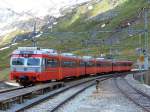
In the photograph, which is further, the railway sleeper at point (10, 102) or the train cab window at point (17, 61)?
the train cab window at point (17, 61)

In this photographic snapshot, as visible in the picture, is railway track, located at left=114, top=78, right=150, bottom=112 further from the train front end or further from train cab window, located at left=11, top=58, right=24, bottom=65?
train cab window, located at left=11, top=58, right=24, bottom=65

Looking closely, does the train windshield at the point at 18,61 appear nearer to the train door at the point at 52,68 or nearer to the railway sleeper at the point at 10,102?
the train door at the point at 52,68

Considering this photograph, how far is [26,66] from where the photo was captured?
149 feet

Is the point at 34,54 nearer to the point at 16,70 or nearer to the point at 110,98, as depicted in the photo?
the point at 16,70

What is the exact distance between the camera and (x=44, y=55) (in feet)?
151

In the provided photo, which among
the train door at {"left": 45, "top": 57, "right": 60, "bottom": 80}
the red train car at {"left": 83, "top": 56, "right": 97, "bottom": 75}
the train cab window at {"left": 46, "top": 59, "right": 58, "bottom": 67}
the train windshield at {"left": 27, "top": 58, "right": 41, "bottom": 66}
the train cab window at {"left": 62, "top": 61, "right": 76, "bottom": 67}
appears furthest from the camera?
the red train car at {"left": 83, "top": 56, "right": 97, "bottom": 75}

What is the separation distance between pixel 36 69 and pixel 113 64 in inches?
2377

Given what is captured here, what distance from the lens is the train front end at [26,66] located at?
44.7 metres

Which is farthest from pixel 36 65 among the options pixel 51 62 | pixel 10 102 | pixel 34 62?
pixel 10 102

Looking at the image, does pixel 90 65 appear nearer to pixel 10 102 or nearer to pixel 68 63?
pixel 68 63

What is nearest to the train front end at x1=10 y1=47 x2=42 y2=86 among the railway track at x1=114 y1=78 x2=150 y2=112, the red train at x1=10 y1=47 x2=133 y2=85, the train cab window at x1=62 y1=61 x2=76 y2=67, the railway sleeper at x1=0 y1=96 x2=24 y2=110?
the red train at x1=10 y1=47 x2=133 y2=85

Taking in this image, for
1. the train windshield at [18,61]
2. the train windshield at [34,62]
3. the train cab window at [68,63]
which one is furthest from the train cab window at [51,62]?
the train cab window at [68,63]

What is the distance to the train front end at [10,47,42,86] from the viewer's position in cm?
4472

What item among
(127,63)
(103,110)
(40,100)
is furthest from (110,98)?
(127,63)
